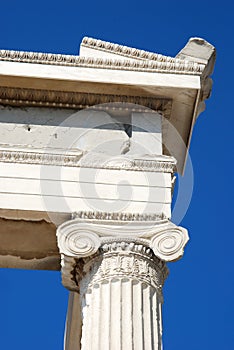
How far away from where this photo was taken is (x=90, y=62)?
18.5 metres

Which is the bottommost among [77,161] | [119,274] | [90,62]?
[119,274]

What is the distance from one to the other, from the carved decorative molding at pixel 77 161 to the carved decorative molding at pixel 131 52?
225 centimetres

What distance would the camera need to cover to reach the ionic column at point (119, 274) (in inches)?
603

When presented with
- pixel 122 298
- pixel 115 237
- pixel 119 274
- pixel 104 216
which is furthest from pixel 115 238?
pixel 122 298

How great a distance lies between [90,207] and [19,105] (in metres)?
3.04

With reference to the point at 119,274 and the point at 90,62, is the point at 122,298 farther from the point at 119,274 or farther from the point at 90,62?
the point at 90,62

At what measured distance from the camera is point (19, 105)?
18.7 meters

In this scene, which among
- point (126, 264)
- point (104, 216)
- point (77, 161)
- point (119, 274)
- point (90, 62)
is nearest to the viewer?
point (119, 274)

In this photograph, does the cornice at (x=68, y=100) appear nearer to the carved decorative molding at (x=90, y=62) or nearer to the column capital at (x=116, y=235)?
the carved decorative molding at (x=90, y=62)

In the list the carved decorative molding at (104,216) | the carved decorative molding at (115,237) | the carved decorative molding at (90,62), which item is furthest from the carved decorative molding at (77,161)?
the carved decorative molding at (90,62)

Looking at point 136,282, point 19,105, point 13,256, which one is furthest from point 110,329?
point 19,105

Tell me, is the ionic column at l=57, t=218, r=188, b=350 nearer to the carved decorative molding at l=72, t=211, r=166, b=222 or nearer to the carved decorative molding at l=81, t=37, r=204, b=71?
the carved decorative molding at l=72, t=211, r=166, b=222

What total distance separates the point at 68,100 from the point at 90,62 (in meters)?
0.87

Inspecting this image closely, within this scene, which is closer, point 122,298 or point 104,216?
point 122,298
